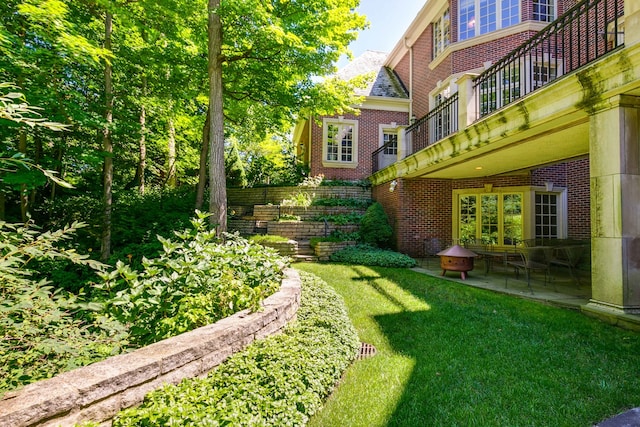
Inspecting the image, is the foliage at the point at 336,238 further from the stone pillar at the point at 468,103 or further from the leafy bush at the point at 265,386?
the leafy bush at the point at 265,386

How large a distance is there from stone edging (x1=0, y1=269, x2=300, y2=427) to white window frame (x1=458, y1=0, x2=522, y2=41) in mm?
12203

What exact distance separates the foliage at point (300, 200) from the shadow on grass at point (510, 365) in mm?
7569

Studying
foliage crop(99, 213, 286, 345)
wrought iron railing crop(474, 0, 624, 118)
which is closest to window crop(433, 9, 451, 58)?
wrought iron railing crop(474, 0, 624, 118)

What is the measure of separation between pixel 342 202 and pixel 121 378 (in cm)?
1098

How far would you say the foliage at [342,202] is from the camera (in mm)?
12242

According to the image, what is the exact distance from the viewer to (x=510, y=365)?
126 inches

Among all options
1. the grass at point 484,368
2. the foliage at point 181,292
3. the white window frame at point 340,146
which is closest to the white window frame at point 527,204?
the white window frame at point 340,146

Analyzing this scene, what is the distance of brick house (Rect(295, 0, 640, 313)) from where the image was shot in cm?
394

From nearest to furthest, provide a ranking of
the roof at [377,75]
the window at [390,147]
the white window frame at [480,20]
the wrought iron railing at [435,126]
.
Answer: the wrought iron railing at [435,126]
the white window frame at [480,20]
the window at [390,147]
the roof at [377,75]

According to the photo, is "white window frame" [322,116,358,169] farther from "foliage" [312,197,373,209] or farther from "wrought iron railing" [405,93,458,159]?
"wrought iron railing" [405,93,458,159]

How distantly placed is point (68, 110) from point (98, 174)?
6.22 metres

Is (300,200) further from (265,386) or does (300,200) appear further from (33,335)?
(33,335)

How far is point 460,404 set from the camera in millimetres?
2594

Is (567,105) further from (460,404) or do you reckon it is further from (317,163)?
(317,163)
